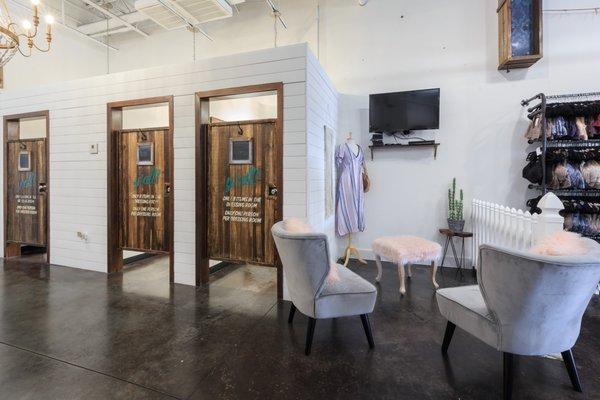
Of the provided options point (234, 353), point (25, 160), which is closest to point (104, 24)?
point (25, 160)

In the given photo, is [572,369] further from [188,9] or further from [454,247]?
[188,9]

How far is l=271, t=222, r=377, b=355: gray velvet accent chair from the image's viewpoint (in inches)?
77.3

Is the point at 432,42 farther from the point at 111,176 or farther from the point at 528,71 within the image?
the point at 111,176

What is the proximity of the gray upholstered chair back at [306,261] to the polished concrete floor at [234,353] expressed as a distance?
428mm

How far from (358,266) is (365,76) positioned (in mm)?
2954

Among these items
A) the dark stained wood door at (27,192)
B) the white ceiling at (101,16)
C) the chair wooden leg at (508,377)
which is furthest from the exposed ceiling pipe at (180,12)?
the chair wooden leg at (508,377)

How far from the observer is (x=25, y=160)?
4426 millimetres

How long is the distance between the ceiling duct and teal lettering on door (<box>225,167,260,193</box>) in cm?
252

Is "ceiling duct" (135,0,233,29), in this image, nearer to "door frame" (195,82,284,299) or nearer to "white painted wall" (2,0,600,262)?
"white painted wall" (2,0,600,262)

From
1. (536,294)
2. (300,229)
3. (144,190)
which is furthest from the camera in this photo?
(144,190)

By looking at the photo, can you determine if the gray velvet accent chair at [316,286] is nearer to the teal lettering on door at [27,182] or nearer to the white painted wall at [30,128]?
the teal lettering on door at [27,182]

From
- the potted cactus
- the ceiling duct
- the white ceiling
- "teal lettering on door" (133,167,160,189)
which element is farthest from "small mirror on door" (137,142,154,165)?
the potted cactus

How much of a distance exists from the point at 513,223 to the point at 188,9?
4777 mm

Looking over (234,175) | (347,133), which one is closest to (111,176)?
(234,175)
